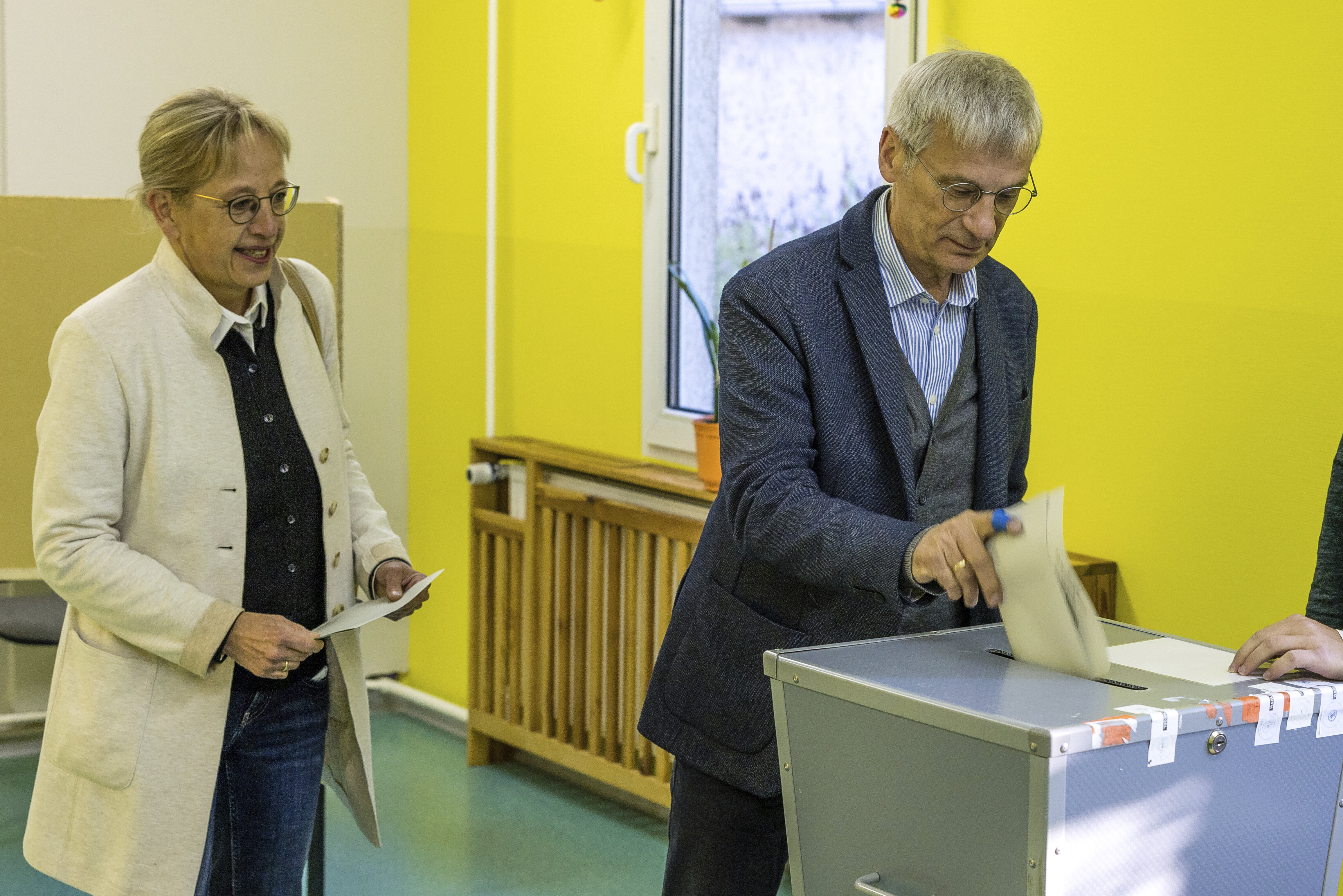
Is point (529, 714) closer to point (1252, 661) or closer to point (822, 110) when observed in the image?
point (822, 110)

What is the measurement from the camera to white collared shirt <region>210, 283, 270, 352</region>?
1.78m

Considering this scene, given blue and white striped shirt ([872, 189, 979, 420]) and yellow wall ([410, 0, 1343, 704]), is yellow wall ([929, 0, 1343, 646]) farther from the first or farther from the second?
blue and white striped shirt ([872, 189, 979, 420])

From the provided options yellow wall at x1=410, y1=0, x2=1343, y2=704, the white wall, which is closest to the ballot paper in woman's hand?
yellow wall at x1=410, y1=0, x2=1343, y2=704

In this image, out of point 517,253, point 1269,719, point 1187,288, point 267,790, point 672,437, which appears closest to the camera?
point 1269,719

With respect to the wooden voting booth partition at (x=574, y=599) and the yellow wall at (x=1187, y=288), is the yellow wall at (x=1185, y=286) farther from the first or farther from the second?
the wooden voting booth partition at (x=574, y=599)

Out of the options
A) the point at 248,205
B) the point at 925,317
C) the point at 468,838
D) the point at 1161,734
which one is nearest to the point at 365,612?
the point at 248,205

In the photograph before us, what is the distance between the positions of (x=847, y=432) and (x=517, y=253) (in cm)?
250

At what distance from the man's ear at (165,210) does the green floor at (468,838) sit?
1.65 metres

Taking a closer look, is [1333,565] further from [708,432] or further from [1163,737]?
[708,432]

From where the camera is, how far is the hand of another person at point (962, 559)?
1277 millimetres

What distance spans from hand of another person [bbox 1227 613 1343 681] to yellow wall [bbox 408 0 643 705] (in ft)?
7.51

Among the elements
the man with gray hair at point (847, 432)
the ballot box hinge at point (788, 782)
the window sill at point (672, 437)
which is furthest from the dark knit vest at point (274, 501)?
the window sill at point (672, 437)

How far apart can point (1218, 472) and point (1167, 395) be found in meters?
0.15

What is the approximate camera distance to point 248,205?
178 centimetres
